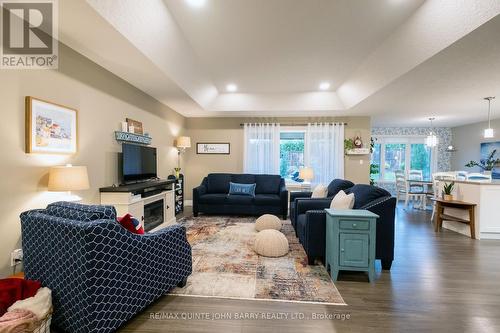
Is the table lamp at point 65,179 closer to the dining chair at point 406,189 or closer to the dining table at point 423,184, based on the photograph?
Answer: the dining chair at point 406,189

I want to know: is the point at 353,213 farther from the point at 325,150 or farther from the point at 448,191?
the point at 325,150

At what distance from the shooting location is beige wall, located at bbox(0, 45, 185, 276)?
81.1 inches

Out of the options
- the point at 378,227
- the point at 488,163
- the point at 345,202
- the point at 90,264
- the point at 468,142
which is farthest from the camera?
the point at 468,142

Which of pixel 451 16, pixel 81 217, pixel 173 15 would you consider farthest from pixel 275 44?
pixel 81 217

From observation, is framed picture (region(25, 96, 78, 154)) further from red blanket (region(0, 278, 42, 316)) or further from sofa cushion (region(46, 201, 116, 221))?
red blanket (region(0, 278, 42, 316))

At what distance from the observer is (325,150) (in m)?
6.11

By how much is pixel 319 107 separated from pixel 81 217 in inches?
197

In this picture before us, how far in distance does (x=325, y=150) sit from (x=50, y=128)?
550 centimetres

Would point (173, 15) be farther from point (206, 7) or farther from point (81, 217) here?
point (81, 217)

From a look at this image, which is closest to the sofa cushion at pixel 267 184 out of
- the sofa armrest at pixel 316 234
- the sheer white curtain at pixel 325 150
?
the sheer white curtain at pixel 325 150

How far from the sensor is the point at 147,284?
1.87m

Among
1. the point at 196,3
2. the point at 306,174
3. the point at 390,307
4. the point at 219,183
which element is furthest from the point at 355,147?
the point at 196,3

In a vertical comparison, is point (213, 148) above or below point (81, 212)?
above

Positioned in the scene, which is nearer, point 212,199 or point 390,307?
point 390,307
